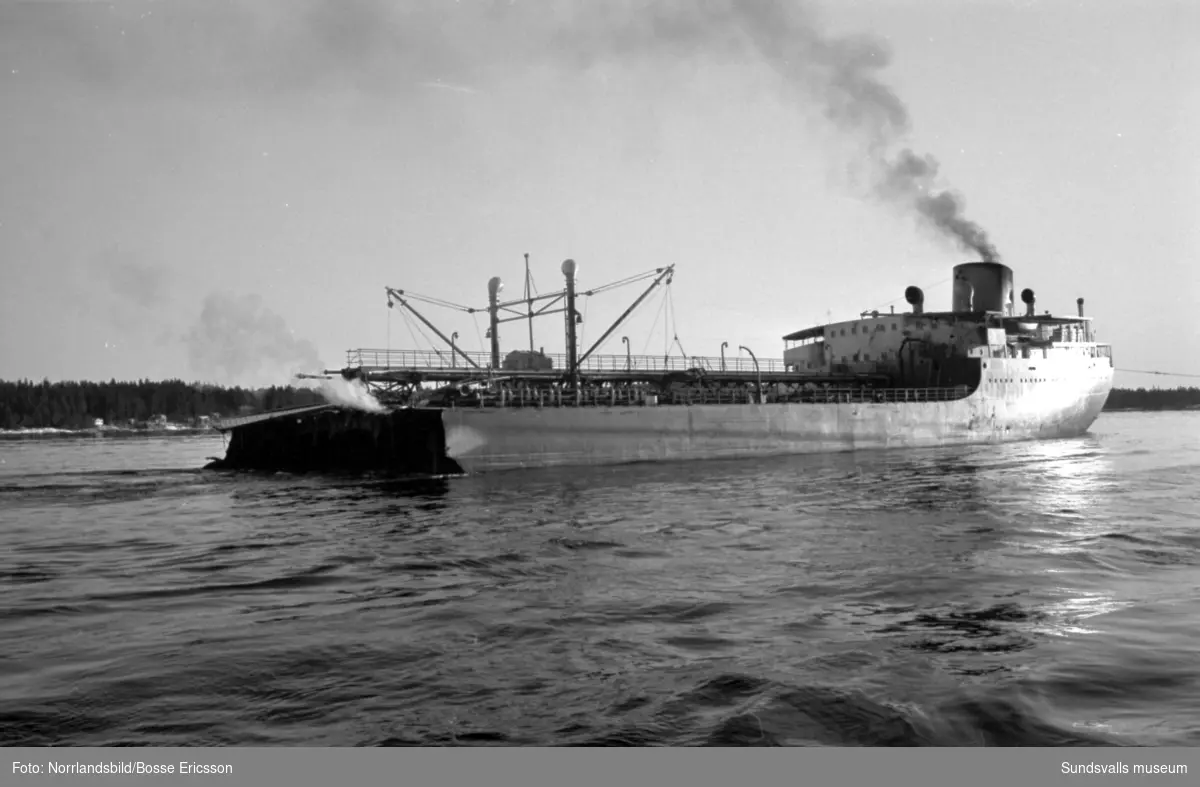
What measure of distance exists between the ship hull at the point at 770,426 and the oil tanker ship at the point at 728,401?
72 mm

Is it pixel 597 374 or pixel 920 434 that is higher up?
pixel 597 374

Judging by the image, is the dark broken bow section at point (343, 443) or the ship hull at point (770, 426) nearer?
the dark broken bow section at point (343, 443)

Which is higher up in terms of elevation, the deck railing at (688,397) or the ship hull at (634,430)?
the deck railing at (688,397)

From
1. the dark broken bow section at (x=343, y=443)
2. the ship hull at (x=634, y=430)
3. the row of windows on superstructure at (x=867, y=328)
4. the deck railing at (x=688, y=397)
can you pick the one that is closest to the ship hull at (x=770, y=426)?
the ship hull at (x=634, y=430)

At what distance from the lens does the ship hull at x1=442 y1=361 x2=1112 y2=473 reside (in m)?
33.8

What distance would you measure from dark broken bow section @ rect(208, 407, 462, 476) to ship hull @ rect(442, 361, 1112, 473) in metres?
1.48

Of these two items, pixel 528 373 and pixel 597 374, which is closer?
pixel 528 373

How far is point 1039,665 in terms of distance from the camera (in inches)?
333

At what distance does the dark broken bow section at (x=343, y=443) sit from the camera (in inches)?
1315

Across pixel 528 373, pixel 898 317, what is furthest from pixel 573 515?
pixel 898 317

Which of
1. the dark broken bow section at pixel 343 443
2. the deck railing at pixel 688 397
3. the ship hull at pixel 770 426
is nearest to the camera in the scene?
the dark broken bow section at pixel 343 443

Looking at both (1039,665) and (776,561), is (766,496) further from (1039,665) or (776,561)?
(1039,665)

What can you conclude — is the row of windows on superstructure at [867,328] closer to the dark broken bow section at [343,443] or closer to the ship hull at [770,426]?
the ship hull at [770,426]
